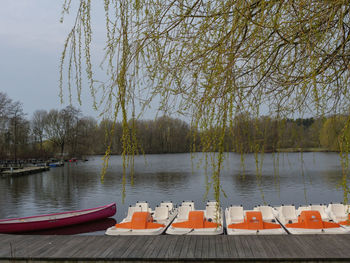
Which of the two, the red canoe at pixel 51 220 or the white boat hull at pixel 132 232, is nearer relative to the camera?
the white boat hull at pixel 132 232

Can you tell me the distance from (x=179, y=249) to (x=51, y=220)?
8.66m

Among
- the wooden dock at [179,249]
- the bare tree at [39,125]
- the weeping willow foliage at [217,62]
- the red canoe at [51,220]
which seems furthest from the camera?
the bare tree at [39,125]

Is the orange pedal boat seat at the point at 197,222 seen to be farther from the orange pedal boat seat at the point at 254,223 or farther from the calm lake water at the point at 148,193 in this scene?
the calm lake water at the point at 148,193

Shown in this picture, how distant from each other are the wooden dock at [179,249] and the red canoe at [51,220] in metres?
5.89

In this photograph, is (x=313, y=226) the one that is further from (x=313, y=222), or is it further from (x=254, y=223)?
(x=254, y=223)

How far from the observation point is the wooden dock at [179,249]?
213 inches

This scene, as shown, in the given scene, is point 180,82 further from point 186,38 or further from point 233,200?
point 233,200

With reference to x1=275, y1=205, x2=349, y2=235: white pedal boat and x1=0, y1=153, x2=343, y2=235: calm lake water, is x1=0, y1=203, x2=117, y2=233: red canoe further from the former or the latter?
x1=275, y1=205, x2=349, y2=235: white pedal boat

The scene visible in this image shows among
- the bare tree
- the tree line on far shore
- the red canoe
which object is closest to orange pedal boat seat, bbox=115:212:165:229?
the red canoe

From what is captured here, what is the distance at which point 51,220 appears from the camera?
42.6 feet

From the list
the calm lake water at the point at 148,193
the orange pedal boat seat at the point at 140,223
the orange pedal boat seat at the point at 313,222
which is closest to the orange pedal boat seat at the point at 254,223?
the orange pedal boat seat at the point at 313,222

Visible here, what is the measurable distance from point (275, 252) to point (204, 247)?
4.03 ft

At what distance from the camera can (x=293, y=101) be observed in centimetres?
289

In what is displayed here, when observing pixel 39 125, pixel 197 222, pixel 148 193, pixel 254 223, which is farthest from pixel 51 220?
pixel 39 125
